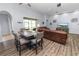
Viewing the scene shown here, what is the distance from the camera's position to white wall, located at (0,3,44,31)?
1.57m

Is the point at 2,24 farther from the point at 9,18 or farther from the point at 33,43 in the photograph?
the point at 33,43

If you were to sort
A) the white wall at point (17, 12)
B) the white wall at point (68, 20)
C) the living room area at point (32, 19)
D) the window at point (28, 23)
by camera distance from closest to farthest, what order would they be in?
1. the white wall at point (17, 12)
2. the living room area at point (32, 19)
3. the window at point (28, 23)
4. the white wall at point (68, 20)

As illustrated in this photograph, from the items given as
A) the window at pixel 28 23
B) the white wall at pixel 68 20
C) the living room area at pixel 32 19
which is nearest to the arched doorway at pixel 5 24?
the living room area at pixel 32 19

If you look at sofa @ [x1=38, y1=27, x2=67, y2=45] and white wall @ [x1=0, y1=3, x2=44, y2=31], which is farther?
sofa @ [x1=38, y1=27, x2=67, y2=45]

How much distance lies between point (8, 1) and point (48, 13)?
1080mm

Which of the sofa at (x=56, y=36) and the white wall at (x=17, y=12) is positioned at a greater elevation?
the white wall at (x=17, y=12)

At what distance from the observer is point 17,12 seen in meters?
1.70

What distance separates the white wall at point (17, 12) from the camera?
5.16 feet

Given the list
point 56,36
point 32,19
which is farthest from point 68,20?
point 56,36

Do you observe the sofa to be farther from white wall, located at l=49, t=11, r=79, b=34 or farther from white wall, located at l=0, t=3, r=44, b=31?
white wall, located at l=0, t=3, r=44, b=31

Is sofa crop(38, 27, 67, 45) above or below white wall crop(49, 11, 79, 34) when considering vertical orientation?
below


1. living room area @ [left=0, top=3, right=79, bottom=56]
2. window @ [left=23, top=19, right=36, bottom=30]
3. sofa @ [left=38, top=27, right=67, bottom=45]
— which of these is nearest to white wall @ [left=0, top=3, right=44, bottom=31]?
living room area @ [left=0, top=3, right=79, bottom=56]

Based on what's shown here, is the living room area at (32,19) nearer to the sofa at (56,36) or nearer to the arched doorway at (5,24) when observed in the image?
the arched doorway at (5,24)

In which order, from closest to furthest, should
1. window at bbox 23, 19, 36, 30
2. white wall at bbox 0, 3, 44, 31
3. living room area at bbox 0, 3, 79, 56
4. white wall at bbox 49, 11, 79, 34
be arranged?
white wall at bbox 0, 3, 44, 31 → living room area at bbox 0, 3, 79, 56 → window at bbox 23, 19, 36, 30 → white wall at bbox 49, 11, 79, 34
